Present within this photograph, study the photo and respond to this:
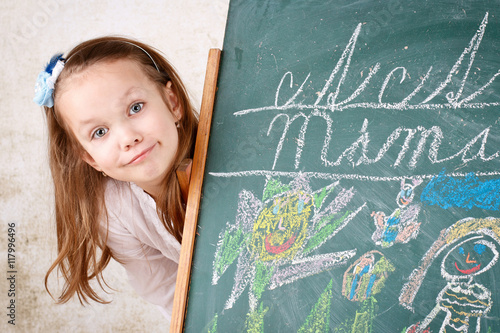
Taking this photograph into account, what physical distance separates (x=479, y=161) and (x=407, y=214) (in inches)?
7.5

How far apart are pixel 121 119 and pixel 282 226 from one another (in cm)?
46

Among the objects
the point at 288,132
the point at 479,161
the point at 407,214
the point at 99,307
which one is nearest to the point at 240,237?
the point at 288,132

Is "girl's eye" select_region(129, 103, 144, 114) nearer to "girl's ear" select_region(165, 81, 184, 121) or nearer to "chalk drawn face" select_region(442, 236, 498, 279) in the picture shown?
"girl's ear" select_region(165, 81, 184, 121)

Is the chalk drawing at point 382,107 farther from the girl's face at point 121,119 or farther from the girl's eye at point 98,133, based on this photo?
the girl's eye at point 98,133

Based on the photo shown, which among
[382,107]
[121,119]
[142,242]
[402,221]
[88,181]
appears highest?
[382,107]

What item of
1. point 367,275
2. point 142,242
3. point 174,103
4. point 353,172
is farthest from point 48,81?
point 367,275

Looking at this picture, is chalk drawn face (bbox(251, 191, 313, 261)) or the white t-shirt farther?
the white t-shirt

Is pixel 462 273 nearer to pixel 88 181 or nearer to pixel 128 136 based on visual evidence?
pixel 128 136

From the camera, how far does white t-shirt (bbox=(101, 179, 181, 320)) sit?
1356 millimetres

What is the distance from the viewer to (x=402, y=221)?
0.97 m

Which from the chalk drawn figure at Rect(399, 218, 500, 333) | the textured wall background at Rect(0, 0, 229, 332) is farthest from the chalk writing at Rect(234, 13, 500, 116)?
the textured wall background at Rect(0, 0, 229, 332)

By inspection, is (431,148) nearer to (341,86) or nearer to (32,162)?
(341,86)

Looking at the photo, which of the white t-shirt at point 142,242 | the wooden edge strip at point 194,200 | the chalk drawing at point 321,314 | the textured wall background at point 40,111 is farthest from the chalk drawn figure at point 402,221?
the textured wall background at point 40,111

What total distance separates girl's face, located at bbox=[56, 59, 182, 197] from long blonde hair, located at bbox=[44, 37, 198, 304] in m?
0.05
